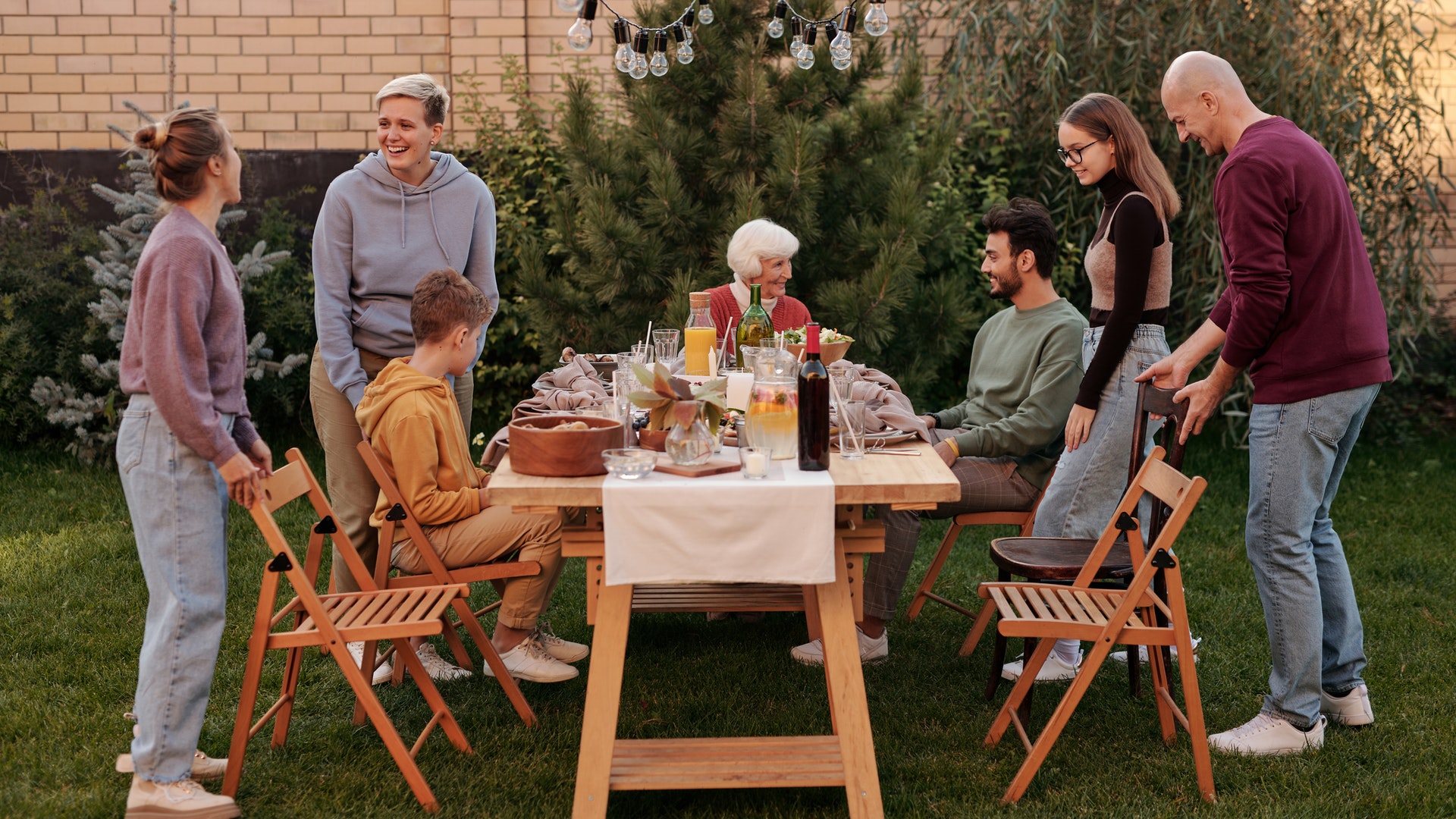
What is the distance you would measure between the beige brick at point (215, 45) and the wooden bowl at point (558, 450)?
19.6ft

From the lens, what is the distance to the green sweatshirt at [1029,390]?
3.76 meters

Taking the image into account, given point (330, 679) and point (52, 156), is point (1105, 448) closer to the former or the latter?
point (330, 679)

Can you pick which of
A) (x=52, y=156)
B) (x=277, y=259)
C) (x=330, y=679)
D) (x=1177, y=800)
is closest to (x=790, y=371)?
(x=1177, y=800)

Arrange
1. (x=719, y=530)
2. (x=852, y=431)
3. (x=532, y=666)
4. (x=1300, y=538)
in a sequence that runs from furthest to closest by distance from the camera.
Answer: (x=532, y=666) < (x=1300, y=538) < (x=852, y=431) < (x=719, y=530)

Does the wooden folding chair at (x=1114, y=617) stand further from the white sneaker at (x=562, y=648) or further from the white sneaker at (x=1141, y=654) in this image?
the white sneaker at (x=562, y=648)

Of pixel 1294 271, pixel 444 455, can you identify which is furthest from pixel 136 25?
pixel 1294 271

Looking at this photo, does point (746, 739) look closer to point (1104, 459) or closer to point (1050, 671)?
point (1050, 671)

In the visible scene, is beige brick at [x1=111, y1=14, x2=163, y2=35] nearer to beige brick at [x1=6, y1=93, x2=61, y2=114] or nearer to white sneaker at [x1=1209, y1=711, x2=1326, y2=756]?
beige brick at [x1=6, y1=93, x2=61, y2=114]

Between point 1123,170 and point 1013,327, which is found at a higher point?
point 1123,170

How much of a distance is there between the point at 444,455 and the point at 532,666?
2.34 feet

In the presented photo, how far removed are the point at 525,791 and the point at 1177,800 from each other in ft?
5.32

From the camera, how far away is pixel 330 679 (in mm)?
3711

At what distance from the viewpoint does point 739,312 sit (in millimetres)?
4676

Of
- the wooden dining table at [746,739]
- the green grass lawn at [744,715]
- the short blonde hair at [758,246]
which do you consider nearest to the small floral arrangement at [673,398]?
the wooden dining table at [746,739]
